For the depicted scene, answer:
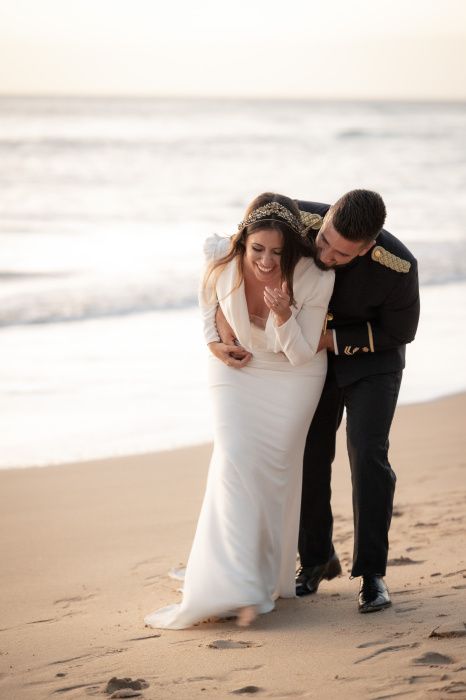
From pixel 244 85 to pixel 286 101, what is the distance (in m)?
16.8

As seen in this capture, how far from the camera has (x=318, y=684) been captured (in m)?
3.59

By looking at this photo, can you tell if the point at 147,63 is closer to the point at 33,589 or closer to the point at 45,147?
the point at 45,147

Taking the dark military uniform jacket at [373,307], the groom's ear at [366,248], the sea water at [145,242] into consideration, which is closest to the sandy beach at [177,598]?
the sea water at [145,242]

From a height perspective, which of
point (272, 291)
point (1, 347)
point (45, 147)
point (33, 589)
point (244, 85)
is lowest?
point (33, 589)

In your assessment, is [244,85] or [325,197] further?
[244,85]

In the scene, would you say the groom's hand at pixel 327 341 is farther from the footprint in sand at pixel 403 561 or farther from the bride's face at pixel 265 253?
the footprint in sand at pixel 403 561

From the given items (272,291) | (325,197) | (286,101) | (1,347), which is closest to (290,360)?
(272,291)

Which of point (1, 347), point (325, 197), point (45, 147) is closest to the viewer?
point (1, 347)

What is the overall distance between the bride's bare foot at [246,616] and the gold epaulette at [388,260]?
161cm

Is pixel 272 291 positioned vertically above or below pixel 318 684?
above

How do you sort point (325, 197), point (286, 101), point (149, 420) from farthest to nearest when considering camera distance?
point (286, 101)
point (325, 197)
point (149, 420)

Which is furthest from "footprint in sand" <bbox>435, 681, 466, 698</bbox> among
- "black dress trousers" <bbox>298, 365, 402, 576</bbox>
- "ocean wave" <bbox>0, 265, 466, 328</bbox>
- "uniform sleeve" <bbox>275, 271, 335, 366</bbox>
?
"ocean wave" <bbox>0, 265, 466, 328</bbox>

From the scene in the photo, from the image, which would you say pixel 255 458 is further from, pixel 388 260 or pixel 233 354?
pixel 388 260

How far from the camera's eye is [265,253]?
170 inches
